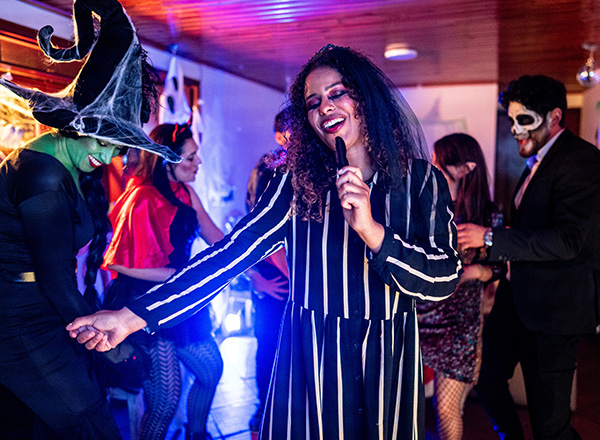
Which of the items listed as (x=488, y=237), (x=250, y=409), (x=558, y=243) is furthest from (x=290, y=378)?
(x=250, y=409)

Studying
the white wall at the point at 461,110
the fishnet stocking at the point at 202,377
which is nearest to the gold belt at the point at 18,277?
the fishnet stocking at the point at 202,377

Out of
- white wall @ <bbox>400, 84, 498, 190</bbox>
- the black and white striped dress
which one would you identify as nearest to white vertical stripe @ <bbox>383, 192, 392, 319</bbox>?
the black and white striped dress

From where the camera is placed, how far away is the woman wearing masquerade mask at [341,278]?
132 cm

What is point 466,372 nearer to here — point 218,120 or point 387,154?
point 387,154

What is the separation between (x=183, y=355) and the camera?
2.47 metres

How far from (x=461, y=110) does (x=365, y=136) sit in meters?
5.59

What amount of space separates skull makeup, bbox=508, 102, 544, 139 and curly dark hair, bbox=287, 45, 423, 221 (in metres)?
Answer: 1.15

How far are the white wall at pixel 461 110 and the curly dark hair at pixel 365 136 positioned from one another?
531 centimetres

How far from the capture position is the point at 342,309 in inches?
53.6

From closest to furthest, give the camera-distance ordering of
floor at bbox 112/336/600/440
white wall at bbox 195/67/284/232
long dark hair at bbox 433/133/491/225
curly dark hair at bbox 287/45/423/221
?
1. curly dark hair at bbox 287/45/423/221
2. long dark hair at bbox 433/133/491/225
3. floor at bbox 112/336/600/440
4. white wall at bbox 195/67/284/232

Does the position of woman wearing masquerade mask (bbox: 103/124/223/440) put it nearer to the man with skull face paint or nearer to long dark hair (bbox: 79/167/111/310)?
long dark hair (bbox: 79/167/111/310)

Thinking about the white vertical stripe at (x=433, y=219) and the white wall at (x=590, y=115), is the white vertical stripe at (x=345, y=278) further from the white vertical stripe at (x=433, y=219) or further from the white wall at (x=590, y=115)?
the white wall at (x=590, y=115)

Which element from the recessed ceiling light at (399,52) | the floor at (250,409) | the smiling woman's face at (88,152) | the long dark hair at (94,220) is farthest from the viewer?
the recessed ceiling light at (399,52)

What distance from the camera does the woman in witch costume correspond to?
4.66ft
